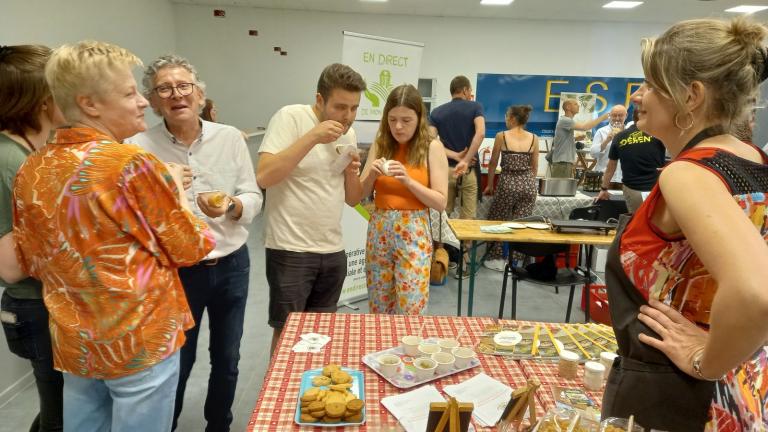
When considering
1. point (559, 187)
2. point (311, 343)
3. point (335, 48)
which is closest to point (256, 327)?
point (311, 343)

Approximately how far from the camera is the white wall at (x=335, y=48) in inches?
310

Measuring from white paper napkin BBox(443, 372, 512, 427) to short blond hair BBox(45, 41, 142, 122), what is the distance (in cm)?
121

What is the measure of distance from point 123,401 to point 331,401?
560 mm

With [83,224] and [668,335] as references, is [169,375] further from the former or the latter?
[668,335]

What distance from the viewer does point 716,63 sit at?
0.79 meters

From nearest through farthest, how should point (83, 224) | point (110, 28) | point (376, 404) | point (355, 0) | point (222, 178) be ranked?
point (83, 224) → point (376, 404) → point (222, 178) → point (110, 28) → point (355, 0)

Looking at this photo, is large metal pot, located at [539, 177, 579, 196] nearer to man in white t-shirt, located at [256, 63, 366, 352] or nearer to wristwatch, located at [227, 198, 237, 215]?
man in white t-shirt, located at [256, 63, 366, 352]

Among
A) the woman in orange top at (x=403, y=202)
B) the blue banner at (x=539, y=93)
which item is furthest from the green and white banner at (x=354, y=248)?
the blue banner at (x=539, y=93)

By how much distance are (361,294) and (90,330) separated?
291cm

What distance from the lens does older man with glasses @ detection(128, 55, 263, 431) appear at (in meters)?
1.61

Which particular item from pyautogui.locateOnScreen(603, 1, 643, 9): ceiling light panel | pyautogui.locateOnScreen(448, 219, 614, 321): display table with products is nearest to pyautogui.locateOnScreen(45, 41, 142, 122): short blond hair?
pyautogui.locateOnScreen(448, 219, 614, 321): display table with products

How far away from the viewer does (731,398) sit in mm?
878

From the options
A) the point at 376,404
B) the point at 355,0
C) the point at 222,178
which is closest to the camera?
the point at 376,404

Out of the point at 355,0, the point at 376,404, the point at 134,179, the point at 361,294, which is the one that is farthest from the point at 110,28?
the point at 376,404
